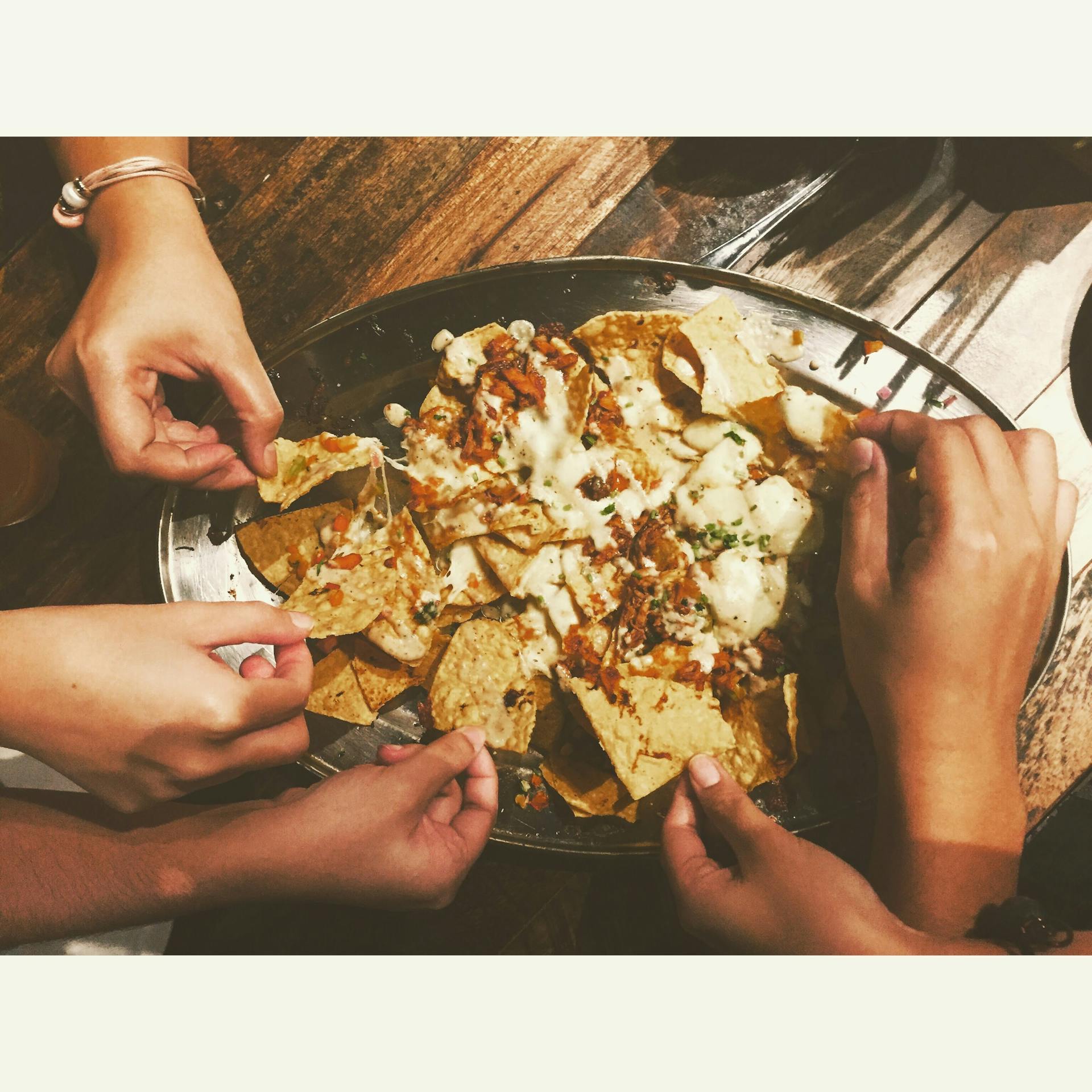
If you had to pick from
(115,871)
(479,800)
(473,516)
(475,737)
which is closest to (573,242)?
(473,516)

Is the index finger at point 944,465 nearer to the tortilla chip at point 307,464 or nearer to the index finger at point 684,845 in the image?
the index finger at point 684,845

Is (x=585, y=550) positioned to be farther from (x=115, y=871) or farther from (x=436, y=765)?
(x=115, y=871)

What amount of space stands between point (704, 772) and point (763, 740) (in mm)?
146

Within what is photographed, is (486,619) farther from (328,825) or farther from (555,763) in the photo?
(328,825)

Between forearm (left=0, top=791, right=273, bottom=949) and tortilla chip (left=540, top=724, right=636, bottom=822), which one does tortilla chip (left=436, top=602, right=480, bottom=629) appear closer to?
tortilla chip (left=540, top=724, right=636, bottom=822)

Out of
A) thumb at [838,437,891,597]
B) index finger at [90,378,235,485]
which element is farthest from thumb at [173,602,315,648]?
thumb at [838,437,891,597]

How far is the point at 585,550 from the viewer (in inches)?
55.5

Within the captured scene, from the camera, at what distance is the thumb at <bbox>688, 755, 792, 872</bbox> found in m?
1.23

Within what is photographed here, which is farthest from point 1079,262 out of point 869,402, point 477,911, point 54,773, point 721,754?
point 54,773

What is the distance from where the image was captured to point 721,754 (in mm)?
1360

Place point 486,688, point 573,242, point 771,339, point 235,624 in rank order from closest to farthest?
point 235,624 < point 486,688 < point 771,339 < point 573,242

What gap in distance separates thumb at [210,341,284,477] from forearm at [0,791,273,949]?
2.37ft

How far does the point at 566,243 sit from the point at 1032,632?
1307mm

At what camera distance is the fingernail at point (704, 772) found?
4.31 feet
